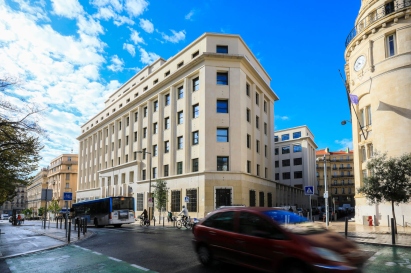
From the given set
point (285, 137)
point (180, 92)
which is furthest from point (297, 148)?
point (180, 92)

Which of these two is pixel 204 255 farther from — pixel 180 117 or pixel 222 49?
pixel 180 117

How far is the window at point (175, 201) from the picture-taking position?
36.9 meters

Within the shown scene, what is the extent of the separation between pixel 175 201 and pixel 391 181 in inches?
928

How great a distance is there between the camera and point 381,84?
26016 mm

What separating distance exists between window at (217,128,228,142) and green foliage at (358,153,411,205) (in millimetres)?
17264

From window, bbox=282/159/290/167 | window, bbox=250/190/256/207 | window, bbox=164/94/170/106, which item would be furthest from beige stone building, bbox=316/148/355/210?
window, bbox=164/94/170/106

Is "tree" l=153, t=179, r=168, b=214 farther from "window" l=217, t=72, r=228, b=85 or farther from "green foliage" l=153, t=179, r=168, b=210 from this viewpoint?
"window" l=217, t=72, r=228, b=85

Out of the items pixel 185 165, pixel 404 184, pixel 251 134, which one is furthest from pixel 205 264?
pixel 251 134

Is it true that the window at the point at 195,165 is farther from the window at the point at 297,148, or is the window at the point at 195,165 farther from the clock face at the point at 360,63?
the window at the point at 297,148

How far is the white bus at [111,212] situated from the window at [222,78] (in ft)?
52.3

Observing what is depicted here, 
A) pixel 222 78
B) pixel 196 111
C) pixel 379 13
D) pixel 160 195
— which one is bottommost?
pixel 160 195

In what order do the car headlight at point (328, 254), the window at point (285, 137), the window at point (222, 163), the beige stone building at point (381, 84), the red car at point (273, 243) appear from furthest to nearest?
the window at point (285, 137)
the window at point (222, 163)
the beige stone building at point (381, 84)
the red car at point (273, 243)
the car headlight at point (328, 254)

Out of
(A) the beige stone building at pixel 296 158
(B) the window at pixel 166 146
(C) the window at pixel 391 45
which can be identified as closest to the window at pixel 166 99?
(B) the window at pixel 166 146

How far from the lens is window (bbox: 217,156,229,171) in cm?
3466
